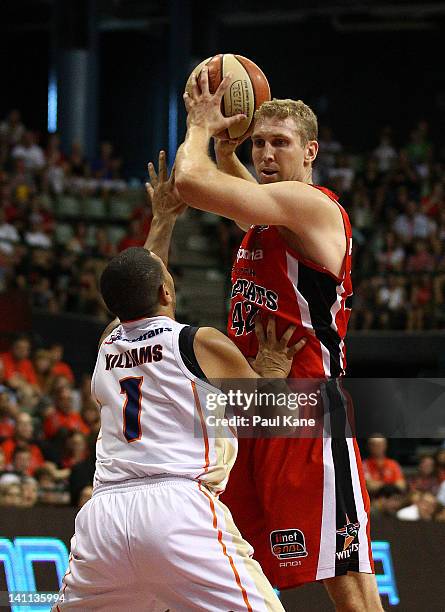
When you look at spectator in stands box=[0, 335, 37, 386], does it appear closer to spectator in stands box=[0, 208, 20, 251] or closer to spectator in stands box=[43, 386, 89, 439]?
spectator in stands box=[43, 386, 89, 439]

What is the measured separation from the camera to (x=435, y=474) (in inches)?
348

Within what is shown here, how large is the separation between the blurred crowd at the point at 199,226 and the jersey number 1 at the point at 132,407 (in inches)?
368

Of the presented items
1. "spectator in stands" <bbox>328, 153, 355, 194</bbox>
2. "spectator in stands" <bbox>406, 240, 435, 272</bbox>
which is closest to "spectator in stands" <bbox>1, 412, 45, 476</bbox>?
"spectator in stands" <bbox>406, 240, 435, 272</bbox>

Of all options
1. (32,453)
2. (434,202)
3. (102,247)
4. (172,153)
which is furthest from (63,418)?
(172,153)

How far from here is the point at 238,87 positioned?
14.0 feet

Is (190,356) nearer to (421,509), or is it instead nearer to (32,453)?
(421,509)

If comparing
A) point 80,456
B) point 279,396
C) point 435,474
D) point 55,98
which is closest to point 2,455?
point 80,456

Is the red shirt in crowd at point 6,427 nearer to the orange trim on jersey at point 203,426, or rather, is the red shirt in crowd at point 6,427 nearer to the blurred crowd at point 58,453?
the blurred crowd at point 58,453

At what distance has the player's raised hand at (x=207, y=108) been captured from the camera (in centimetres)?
406

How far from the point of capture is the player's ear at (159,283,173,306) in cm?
374

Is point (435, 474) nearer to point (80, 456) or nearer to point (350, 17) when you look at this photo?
point (80, 456)

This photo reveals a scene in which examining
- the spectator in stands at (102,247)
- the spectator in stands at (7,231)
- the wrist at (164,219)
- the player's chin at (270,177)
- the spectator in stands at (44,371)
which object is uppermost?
the player's chin at (270,177)

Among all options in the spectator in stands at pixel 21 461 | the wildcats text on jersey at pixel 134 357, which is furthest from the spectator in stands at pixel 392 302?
the wildcats text on jersey at pixel 134 357

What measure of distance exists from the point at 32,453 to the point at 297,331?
205 inches
